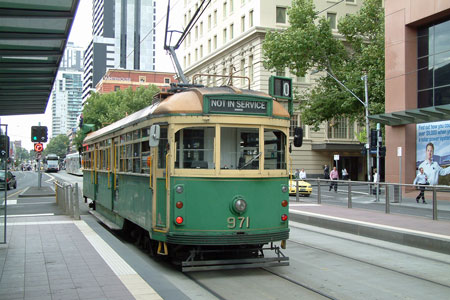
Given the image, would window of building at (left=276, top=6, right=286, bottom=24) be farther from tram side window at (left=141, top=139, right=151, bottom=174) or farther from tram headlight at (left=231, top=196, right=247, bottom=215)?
tram headlight at (left=231, top=196, right=247, bottom=215)

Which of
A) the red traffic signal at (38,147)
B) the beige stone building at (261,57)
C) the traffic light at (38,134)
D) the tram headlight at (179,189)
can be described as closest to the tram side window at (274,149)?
the tram headlight at (179,189)

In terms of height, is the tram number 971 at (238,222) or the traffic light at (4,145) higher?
the traffic light at (4,145)

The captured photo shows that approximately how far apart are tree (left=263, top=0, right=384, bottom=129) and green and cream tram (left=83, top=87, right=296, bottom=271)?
25385 millimetres

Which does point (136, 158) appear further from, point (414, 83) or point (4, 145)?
point (414, 83)

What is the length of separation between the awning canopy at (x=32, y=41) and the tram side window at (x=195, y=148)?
9.31 feet

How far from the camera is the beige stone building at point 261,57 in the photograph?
45969 mm

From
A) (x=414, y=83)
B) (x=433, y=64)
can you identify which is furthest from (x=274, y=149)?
(x=414, y=83)

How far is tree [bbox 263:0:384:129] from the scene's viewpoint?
32.6m

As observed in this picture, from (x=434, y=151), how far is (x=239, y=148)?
1936 centimetres

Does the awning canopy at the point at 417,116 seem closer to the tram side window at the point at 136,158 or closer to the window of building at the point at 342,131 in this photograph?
the tram side window at the point at 136,158

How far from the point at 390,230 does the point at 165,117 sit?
7.25m

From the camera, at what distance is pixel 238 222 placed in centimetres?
783

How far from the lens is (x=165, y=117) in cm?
805

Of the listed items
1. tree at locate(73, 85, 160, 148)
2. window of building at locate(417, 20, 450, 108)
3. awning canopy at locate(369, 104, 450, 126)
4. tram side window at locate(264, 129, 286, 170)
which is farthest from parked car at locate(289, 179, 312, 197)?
tree at locate(73, 85, 160, 148)
